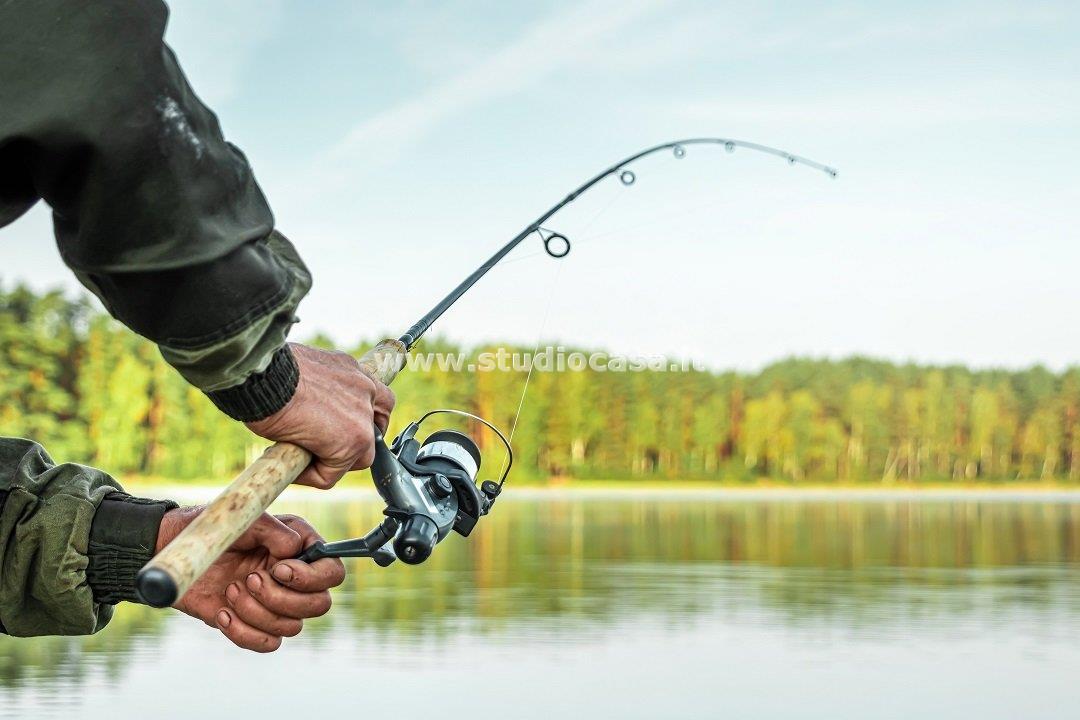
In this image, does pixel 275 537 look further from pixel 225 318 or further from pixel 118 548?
pixel 225 318

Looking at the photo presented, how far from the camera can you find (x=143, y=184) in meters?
1.52

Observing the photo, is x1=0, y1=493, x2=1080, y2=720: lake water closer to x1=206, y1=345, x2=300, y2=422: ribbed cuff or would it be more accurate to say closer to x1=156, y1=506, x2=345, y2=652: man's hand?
x1=156, y1=506, x2=345, y2=652: man's hand

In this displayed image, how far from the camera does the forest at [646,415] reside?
153 ft

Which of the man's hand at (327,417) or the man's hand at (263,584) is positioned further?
the man's hand at (263,584)

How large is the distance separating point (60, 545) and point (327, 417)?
0.75 meters

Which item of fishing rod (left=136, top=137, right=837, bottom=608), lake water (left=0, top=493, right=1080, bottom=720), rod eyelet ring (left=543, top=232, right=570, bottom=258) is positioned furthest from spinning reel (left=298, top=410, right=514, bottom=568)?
lake water (left=0, top=493, right=1080, bottom=720)

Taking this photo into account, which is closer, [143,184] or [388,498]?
[143,184]

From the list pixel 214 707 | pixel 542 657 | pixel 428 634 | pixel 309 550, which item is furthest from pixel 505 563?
pixel 309 550

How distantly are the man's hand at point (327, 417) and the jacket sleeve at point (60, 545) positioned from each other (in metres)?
0.57

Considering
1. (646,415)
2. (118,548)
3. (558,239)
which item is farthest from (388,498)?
(646,415)

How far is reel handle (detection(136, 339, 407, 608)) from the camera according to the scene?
4.59 ft

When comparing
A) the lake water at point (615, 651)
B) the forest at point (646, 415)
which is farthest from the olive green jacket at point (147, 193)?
the forest at point (646, 415)

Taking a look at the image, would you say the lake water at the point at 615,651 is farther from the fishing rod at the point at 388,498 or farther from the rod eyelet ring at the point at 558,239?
the fishing rod at the point at 388,498

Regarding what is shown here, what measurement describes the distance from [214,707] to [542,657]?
7.13ft
